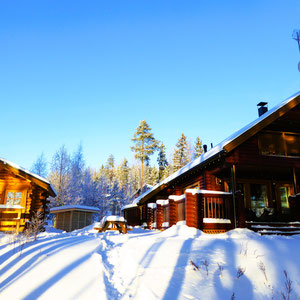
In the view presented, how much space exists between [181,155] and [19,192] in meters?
31.8

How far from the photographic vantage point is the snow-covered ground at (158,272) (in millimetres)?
4523

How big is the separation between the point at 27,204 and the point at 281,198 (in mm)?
15034

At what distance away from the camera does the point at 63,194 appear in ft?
109

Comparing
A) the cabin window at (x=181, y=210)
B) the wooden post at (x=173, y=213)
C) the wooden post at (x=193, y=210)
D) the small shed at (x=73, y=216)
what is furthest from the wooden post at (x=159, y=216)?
the small shed at (x=73, y=216)

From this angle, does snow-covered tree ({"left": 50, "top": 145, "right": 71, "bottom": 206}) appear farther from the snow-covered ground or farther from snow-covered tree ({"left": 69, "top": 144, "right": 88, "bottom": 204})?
the snow-covered ground

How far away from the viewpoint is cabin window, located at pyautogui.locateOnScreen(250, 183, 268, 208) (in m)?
15.4

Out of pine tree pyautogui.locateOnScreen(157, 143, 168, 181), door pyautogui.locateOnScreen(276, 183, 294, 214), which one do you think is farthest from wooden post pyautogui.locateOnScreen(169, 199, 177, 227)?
pine tree pyautogui.locateOnScreen(157, 143, 168, 181)

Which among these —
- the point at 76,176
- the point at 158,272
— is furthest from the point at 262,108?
the point at 76,176

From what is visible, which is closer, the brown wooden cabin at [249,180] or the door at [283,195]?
the brown wooden cabin at [249,180]

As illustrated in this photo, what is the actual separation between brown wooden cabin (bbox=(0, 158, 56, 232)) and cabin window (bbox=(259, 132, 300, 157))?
39.8 ft

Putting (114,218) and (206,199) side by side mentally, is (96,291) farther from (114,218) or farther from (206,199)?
(114,218)

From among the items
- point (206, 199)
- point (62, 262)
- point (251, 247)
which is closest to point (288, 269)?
point (251, 247)

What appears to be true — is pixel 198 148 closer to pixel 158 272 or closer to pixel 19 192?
pixel 19 192

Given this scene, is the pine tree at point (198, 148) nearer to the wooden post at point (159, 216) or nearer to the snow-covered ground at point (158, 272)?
the wooden post at point (159, 216)
